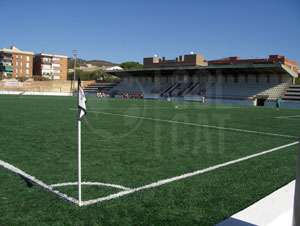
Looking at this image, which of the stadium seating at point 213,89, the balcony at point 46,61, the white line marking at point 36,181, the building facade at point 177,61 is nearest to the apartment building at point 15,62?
the balcony at point 46,61

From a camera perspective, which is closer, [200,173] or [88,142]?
[200,173]

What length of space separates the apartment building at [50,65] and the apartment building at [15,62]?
3474 mm

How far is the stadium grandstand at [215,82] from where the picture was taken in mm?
41719

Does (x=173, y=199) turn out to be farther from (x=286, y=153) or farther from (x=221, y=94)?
(x=221, y=94)

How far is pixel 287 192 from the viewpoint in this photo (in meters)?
3.51

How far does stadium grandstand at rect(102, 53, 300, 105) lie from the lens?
41.7 metres

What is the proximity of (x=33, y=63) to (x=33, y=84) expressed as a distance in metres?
54.2

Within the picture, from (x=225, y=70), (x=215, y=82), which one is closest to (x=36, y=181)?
(x=225, y=70)

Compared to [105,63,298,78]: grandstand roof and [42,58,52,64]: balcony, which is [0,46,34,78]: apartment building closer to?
[42,58,52,64]: balcony

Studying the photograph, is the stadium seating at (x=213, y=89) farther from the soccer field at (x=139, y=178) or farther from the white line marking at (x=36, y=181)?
the white line marking at (x=36, y=181)

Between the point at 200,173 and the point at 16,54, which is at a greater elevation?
the point at 16,54

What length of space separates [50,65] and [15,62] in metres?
11.2

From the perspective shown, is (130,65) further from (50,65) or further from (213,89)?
(213,89)

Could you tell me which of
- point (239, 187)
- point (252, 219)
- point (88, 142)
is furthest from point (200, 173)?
point (88, 142)
